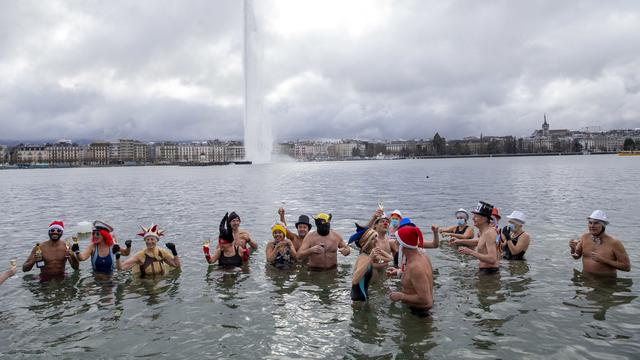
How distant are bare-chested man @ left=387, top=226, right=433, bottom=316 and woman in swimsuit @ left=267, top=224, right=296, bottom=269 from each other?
5.52 m

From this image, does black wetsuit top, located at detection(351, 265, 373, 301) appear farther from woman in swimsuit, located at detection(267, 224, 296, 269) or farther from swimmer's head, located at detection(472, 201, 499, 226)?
woman in swimsuit, located at detection(267, 224, 296, 269)

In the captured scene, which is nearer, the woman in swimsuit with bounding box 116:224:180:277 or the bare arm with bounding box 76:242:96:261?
the woman in swimsuit with bounding box 116:224:180:277

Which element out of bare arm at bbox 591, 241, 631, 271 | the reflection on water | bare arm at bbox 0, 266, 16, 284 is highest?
bare arm at bbox 0, 266, 16, 284

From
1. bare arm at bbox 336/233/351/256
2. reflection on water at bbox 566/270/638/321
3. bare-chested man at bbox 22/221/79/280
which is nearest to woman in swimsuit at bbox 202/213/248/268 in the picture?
bare arm at bbox 336/233/351/256

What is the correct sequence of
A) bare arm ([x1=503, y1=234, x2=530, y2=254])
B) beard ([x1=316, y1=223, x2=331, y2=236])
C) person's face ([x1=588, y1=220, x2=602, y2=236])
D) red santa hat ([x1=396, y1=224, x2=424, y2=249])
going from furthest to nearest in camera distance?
bare arm ([x1=503, y1=234, x2=530, y2=254])
beard ([x1=316, y1=223, x2=331, y2=236])
person's face ([x1=588, y1=220, x2=602, y2=236])
red santa hat ([x1=396, y1=224, x2=424, y2=249])

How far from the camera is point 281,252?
14.9 meters

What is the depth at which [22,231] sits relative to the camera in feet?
84.3

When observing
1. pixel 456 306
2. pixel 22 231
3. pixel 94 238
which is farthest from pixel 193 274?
pixel 22 231

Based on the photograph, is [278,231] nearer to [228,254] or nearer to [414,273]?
[228,254]

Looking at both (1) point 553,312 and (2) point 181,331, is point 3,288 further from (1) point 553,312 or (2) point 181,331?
(1) point 553,312

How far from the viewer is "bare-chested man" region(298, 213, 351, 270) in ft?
44.8

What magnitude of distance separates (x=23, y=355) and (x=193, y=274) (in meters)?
6.29

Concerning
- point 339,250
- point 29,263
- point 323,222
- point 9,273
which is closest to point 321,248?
point 339,250

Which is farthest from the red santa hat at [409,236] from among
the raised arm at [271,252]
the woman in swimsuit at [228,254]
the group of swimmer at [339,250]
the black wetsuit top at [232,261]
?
the black wetsuit top at [232,261]
